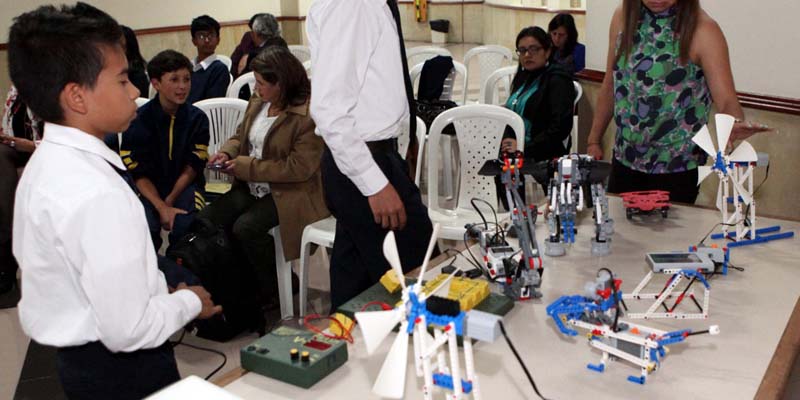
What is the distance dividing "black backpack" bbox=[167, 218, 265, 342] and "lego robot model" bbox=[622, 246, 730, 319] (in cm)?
172

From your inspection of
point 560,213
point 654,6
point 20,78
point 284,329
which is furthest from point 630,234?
point 20,78

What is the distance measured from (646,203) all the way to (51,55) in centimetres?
157

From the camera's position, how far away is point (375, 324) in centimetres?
116

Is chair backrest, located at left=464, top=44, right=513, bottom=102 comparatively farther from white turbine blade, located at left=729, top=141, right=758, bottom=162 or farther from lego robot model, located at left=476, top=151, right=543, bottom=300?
lego robot model, located at left=476, top=151, right=543, bottom=300

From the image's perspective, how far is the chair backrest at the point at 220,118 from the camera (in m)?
3.86

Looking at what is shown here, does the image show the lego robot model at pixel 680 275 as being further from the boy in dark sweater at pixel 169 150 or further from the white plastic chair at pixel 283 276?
the boy in dark sweater at pixel 169 150

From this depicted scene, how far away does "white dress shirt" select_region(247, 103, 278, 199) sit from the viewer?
3342 mm

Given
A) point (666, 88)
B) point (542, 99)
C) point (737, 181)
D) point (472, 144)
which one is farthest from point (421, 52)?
point (737, 181)

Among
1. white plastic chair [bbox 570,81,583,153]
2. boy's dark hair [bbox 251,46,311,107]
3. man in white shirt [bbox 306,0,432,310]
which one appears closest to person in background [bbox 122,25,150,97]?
boy's dark hair [bbox 251,46,311,107]

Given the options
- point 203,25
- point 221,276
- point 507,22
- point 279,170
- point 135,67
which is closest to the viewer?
point 221,276

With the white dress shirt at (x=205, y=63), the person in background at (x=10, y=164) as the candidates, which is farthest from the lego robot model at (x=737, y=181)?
the white dress shirt at (x=205, y=63)

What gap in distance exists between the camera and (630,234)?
2115 millimetres

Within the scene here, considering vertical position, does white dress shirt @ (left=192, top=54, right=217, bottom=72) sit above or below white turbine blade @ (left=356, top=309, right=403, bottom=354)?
above

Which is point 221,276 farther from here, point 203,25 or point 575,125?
point 203,25
